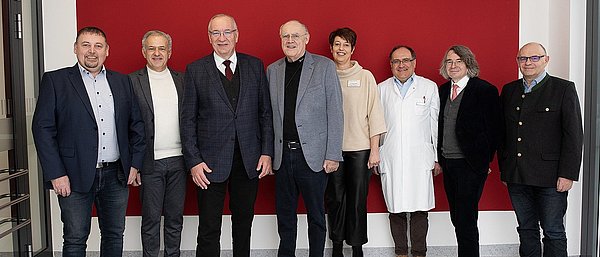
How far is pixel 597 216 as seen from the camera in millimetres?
4496

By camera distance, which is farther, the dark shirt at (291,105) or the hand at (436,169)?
the hand at (436,169)

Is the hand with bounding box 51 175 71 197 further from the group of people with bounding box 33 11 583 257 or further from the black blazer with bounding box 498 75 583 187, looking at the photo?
the black blazer with bounding box 498 75 583 187

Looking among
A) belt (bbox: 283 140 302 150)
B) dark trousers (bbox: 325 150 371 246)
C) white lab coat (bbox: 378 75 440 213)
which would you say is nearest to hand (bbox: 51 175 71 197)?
belt (bbox: 283 140 302 150)

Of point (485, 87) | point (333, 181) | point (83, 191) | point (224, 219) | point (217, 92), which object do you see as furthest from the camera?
point (224, 219)

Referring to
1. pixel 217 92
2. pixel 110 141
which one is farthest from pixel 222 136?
pixel 110 141

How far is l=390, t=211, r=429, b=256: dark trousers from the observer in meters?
4.62

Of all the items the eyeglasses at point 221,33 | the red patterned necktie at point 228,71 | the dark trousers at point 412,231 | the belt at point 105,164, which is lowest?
the dark trousers at point 412,231

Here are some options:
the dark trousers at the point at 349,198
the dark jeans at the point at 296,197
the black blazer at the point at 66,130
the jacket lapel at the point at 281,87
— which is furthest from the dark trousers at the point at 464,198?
the black blazer at the point at 66,130

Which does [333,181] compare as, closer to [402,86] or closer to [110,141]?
[402,86]

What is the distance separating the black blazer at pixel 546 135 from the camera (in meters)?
3.76

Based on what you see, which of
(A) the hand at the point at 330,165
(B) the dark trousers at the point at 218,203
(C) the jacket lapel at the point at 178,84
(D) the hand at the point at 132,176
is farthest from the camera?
(C) the jacket lapel at the point at 178,84

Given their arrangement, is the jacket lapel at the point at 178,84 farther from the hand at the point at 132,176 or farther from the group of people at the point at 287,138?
the hand at the point at 132,176

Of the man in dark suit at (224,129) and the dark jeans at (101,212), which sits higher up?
the man in dark suit at (224,129)

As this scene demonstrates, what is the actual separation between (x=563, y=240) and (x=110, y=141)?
2944mm
